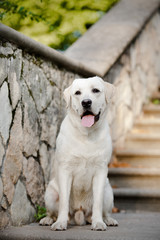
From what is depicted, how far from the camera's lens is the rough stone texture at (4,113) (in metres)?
2.92

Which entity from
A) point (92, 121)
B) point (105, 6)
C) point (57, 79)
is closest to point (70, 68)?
point (57, 79)

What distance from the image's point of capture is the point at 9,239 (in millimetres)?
2809

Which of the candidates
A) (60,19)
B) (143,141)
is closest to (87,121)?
(143,141)

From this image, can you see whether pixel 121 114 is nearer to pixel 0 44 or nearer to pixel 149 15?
pixel 149 15

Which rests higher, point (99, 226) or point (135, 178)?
point (135, 178)

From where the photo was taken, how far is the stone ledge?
16.6 ft

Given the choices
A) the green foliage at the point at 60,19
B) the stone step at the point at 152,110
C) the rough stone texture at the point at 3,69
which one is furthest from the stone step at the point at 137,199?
the green foliage at the point at 60,19

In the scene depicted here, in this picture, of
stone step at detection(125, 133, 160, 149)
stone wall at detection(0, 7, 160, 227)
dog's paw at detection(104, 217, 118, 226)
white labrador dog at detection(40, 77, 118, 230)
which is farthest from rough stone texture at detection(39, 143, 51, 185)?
stone step at detection(125, 133, 160, 149)

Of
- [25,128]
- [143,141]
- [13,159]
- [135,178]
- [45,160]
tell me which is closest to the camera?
[13,159]

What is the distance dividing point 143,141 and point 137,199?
1.44 meters

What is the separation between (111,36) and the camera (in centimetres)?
572

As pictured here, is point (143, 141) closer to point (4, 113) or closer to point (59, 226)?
point (59, 226)

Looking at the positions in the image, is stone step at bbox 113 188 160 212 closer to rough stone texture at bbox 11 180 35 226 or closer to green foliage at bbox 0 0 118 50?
rough stone texture at bbox 11 180 35 226

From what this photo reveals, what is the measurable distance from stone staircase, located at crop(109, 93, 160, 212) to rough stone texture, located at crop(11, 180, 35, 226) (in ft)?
4.33
